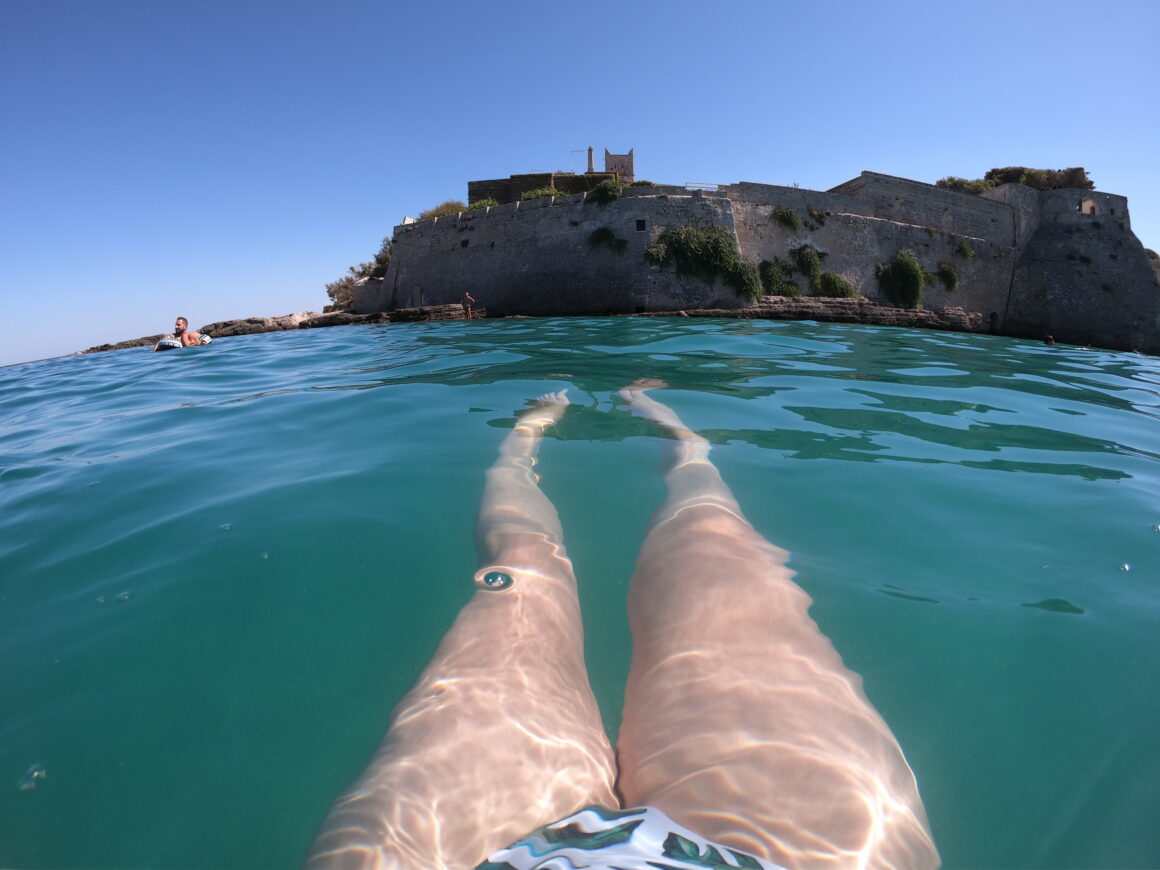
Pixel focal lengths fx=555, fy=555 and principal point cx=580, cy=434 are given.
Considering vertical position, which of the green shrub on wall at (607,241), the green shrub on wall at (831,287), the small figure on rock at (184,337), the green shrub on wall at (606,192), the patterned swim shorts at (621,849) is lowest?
the patterned swim shorts at (621,849)

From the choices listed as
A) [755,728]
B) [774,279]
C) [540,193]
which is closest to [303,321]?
[540,193]

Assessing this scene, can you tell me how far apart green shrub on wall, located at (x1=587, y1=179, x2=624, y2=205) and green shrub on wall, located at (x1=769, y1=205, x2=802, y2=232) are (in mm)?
4736

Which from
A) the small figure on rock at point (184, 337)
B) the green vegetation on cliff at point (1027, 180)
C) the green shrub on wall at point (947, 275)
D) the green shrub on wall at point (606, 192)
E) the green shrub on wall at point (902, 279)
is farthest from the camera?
the green vegetation on cliff at point (1027, 180)

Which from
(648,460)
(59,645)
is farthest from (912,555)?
(59,645)

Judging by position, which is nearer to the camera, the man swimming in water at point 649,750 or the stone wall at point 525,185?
the man swimming in water at point 649,750

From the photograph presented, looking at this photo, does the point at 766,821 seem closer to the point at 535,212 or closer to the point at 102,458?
the point at 102,458

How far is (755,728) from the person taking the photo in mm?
1206

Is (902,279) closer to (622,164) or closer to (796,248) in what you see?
(796,248)

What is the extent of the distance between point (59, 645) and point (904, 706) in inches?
90.6

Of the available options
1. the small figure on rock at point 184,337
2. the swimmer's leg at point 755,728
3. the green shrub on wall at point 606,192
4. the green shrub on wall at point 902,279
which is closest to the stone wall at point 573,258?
the green shrub on wall at point 606,192

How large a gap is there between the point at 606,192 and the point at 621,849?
16.7m

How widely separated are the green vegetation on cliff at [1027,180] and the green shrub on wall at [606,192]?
59.9 ft

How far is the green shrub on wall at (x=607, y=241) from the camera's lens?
15.7 meters

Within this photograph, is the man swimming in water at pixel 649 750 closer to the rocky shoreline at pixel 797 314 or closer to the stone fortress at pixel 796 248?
the rocky shoreline at pixel 797 314
